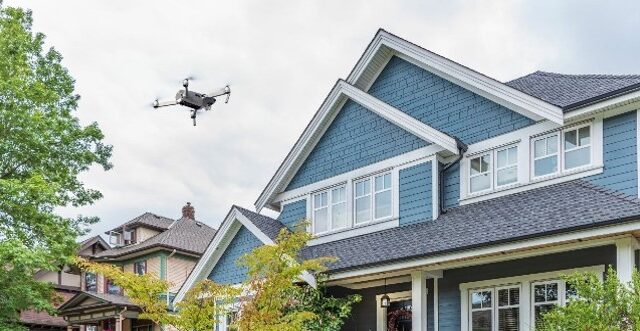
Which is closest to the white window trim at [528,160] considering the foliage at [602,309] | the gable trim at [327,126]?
the gable trim at [327,126]

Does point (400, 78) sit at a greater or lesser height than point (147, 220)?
greater

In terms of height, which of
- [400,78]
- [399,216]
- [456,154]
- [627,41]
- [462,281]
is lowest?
[462,281]

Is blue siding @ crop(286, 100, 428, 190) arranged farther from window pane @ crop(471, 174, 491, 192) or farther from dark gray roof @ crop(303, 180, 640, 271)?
dark gray roof @ crop(303, 180, 640, 271)

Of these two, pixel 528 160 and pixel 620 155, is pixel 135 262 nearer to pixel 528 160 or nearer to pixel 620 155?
pixel 528 160

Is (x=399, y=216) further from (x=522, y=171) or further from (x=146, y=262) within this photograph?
(x=146, y=262)

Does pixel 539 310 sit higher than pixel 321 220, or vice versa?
pixel 321 220

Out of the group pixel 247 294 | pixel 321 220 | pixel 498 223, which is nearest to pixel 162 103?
pixel 321 220

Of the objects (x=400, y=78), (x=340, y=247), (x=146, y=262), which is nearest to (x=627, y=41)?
(x=400, y=78)

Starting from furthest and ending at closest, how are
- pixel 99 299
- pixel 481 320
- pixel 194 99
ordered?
pixel 99 299
pixel 194 99
pixel 481 320
